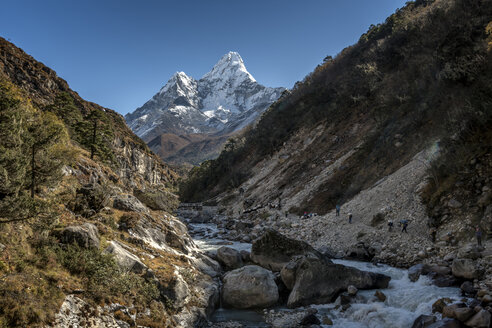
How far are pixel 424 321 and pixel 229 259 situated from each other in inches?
511

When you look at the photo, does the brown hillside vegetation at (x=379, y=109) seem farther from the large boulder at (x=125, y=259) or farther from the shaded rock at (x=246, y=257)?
the large boulder at (x=125, y=259)

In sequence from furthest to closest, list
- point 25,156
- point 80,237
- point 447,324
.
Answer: point 80,237 → point 25,156 → point 447,324

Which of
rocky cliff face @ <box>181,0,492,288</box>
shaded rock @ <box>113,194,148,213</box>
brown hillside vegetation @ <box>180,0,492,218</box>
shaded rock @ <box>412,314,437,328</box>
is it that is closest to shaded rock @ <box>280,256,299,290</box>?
shaded rock @ <box>412,314,437,328</box>

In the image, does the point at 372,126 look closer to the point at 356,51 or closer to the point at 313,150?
the point at 313,150

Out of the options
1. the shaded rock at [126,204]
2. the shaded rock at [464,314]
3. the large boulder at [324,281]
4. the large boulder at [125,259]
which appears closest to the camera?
the shaded rock at [464,314]

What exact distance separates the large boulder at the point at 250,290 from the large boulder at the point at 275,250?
3.45 meters

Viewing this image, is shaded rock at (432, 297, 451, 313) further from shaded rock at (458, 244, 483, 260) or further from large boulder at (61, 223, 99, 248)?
large boulder at (61, 223, 99, 248)

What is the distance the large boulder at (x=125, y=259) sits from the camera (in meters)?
12.8

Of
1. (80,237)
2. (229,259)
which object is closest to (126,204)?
(80,237)

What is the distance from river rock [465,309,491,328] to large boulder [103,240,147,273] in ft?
44.9

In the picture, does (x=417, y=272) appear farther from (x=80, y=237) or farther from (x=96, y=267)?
(x=80, y=237)

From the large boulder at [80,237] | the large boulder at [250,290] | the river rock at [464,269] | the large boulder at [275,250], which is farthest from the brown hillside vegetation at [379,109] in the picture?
the large boulder at [80,237]

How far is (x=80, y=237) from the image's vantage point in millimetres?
12242

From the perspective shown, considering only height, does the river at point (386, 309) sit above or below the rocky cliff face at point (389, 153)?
below
